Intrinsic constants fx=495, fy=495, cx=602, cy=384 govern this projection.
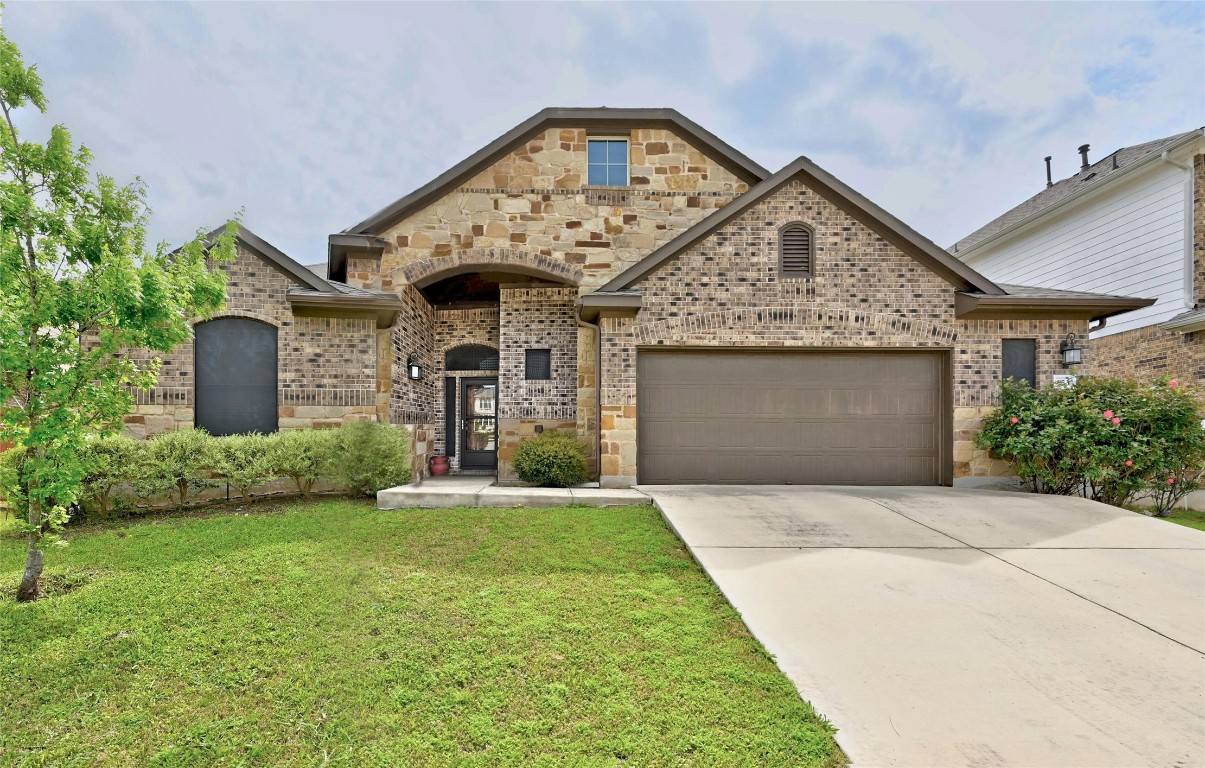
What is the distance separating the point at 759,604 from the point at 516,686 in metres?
2.00

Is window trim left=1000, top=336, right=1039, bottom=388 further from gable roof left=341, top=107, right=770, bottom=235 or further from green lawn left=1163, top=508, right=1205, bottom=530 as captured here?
gable roof left=341, top=107, right=770, bottom=235

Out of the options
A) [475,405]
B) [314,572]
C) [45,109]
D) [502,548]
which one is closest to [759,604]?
[502,548]

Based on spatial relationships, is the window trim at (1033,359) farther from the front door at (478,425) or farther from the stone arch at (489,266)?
the front door at (478,425)

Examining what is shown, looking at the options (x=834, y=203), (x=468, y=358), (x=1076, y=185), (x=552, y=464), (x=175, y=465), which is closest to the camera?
(x=175, y=465)

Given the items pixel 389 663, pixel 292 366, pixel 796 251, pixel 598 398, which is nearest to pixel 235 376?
pixel 292 366

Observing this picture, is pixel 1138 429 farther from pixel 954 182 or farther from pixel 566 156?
pixel 954 182

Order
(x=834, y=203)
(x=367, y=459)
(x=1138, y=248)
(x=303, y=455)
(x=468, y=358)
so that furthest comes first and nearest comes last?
(x=468, y=358)
(x=1138, y=248)
(x=834, y=203)
(x=367, y=459)
(x=303, y=455)

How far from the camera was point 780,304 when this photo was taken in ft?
28.2

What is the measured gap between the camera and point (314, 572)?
4523mm

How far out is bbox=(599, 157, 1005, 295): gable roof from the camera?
8391 mm

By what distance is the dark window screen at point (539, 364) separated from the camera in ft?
33.8

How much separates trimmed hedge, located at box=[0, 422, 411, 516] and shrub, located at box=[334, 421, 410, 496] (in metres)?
0.01

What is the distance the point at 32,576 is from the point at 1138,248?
1917 centimetres

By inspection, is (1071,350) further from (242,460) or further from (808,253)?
(242,460)
